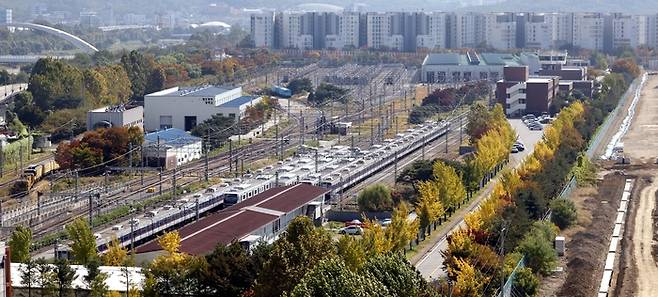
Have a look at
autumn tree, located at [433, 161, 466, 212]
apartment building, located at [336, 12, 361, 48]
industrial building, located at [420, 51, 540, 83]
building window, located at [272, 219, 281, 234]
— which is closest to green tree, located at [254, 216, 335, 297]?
building window, located at [272, 219, 281, 234]

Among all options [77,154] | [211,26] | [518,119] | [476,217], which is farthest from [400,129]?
[211,26]

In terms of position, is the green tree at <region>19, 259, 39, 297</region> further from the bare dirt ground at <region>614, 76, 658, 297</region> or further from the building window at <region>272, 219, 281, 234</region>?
the bare dirt ground at <region>614, 76, 658, 297</region>

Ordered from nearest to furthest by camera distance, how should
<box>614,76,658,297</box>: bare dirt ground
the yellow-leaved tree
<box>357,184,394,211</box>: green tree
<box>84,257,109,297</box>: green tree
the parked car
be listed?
<box>84,257,109,297</box>: green tree
the yellow-leaved tree
<box>614,76,658,297</box>: bare dirt ground
the parked car
<box>357,184,394,211</box>: green tree

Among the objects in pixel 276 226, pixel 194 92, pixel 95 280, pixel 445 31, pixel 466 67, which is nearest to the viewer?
pixel 95 280

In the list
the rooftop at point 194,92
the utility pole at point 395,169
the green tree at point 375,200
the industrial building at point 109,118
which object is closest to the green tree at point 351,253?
the green tree at point 375,200

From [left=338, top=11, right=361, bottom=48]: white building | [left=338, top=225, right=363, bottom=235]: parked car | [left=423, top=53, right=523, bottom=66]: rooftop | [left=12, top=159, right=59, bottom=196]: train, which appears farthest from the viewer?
[left=338, top=11, right=361, bottom=48]: white building

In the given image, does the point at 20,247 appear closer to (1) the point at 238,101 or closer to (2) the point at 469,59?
(1) the point at 238,101

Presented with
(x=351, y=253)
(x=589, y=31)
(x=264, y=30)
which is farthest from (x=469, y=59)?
(x=351, y=253)
